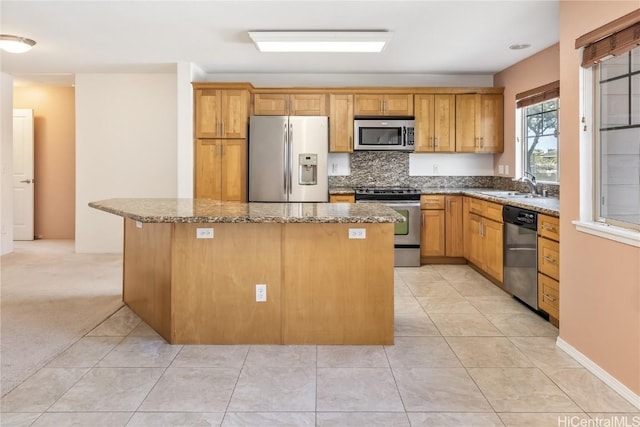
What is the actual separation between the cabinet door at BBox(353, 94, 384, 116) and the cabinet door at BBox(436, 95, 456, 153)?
0.70 metres

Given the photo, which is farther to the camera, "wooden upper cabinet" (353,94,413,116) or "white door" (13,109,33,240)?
"white door" (13,109,33,240)

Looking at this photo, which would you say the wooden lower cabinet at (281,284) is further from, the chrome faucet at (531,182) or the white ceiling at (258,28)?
the chrome faucet at (531,182)

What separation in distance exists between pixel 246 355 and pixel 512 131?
14.4ft

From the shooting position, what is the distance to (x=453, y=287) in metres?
4.71

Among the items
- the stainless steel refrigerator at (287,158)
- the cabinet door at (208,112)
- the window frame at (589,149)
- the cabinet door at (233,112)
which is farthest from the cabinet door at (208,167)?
the window frame at (589,149)

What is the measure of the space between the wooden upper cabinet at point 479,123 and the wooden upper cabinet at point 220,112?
2.71 m

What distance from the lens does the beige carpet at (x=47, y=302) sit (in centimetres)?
295

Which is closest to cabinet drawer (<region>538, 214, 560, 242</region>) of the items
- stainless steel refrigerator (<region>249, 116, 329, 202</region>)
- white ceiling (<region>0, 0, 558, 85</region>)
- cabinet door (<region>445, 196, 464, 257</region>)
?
white ceiling (<region>0, 0, 558, 85</region>)

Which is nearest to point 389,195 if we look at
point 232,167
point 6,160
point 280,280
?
point 232,167

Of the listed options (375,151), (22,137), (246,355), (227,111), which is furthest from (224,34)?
(22,137)

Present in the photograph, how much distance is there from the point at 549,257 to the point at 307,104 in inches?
136

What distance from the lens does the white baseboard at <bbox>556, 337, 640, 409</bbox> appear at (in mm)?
2346

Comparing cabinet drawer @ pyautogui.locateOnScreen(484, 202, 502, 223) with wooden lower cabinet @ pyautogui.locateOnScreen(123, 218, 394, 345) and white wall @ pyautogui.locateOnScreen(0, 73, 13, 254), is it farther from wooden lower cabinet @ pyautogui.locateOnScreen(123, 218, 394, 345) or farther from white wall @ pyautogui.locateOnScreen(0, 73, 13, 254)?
white wall @ pyautogui.locateOnScreen(0, 73, 13, 254)

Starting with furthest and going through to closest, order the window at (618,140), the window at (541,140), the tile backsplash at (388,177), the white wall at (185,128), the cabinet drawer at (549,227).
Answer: the tile backsplash at (388,177)
the white wall at (185,128)
the window at (541,140)
the cabinet drawer at (549,227)
the window at (618,140)
